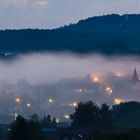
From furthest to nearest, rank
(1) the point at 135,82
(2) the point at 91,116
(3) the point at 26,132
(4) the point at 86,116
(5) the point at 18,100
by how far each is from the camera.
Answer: (1) the point at 135,82
(5) the point at 18,100
(4) the point at 86,116
(2) the point at 91,116
(3) the point at 26,132

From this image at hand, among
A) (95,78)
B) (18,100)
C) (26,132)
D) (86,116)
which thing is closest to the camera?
(26,132)

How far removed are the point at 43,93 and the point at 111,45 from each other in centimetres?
8593

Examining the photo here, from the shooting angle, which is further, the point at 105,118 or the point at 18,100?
the point at 18,100

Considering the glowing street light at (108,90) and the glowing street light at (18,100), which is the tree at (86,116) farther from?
the glowing street light at (108,90)

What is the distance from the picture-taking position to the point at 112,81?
10494 centimetres

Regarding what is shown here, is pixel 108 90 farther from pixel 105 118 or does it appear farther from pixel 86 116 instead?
pixel 105 118

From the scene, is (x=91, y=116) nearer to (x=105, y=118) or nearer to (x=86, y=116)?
(x=86, y=116)

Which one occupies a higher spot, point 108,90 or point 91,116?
point 108,90

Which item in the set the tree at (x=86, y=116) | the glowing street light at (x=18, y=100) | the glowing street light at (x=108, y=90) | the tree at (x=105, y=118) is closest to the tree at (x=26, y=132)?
the tree at (x=105, y=118)

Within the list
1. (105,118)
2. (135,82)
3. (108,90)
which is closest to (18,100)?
(108,90)

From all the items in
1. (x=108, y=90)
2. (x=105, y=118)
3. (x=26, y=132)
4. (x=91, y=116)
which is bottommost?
(x=26, y=132)

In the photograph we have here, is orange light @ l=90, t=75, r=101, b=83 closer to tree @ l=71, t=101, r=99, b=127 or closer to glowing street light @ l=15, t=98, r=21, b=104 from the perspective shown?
glowing street light @ l=15, t=98, r=21, b=104

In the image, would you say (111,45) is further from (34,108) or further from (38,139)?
(38,139)

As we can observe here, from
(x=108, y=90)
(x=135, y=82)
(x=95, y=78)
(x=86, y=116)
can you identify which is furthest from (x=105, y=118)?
(x=95, y=78)
